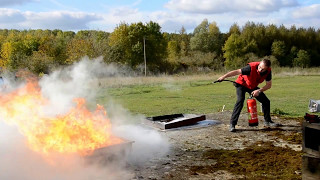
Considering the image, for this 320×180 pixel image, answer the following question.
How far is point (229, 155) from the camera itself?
20.9 ft

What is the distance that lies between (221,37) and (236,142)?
5845 cm

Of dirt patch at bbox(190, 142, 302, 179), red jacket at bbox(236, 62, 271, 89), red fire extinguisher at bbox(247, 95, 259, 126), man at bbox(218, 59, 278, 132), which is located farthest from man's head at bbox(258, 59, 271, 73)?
dirt patch at bbox(190, 142, 302, 179)

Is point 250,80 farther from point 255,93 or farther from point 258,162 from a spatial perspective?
point 258,162

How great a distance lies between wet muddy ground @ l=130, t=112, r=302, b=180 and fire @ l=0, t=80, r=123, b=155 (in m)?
0.88

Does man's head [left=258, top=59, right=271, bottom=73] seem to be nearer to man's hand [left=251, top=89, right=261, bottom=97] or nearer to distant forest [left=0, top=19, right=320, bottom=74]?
man's hand [left=251, top=89, right=261, bottom=97]

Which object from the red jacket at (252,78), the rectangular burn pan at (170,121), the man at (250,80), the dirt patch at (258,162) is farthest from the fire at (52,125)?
the red jacket at (252,78)

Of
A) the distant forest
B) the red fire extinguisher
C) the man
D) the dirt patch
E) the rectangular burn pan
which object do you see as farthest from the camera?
the distant forest

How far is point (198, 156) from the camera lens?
6.36 metres

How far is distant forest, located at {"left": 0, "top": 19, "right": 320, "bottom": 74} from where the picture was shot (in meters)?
42.1

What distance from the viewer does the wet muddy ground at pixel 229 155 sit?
5371 millimetres

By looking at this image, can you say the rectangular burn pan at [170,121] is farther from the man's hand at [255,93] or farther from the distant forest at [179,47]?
the distant forest at [179,47]

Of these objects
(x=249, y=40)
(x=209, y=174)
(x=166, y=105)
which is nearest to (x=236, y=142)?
(x=209, y=174)

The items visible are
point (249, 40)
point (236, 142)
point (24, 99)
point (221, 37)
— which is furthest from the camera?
point (221, 37)

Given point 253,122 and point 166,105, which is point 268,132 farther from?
point 166,105
